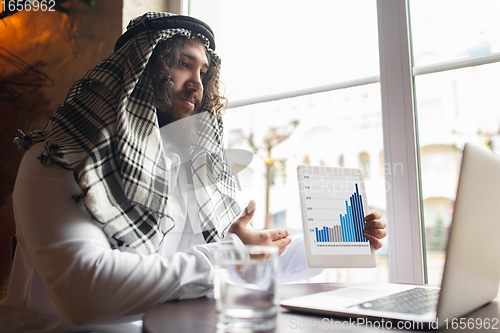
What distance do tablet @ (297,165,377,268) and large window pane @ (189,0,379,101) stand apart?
2.28ft

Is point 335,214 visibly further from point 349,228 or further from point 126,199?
point 126,199

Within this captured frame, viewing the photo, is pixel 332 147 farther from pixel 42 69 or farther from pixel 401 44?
pixel 42 69

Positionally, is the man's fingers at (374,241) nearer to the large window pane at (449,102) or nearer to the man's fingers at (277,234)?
the man's fingers at (277,234)

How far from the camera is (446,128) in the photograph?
55.4 inches

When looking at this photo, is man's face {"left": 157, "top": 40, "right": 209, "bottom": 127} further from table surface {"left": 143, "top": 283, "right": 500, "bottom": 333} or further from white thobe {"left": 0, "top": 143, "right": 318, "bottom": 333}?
table surface {"left": 143, "top": 283, "right": 500, "bottom": 333}

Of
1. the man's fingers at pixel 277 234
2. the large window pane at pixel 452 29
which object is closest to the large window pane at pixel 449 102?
the large window pane at pixel 452 29

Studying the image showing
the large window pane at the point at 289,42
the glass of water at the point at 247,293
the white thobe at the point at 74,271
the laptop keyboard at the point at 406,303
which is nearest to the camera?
the glass of water at the point at 247,293

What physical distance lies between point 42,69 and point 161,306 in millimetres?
2125

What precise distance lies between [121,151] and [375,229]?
2.51 ft

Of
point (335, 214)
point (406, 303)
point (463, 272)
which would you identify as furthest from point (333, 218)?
point (463, 272)

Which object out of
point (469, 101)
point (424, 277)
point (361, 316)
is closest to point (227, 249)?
point (361, 316)

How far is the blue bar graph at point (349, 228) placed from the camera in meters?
1.05

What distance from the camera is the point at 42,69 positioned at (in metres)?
2.28

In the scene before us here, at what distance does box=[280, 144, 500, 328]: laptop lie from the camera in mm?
513
